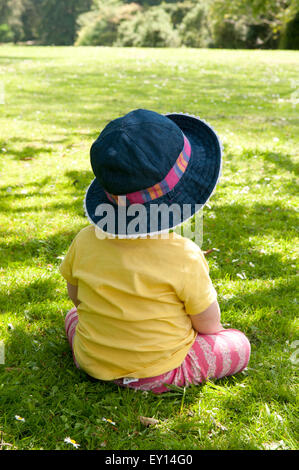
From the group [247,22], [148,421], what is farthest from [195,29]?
[148,421]

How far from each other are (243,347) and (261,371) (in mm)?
211

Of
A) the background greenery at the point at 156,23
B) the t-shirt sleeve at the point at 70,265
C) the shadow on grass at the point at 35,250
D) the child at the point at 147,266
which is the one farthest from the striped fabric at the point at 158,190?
the background greenery at the point at 156,23

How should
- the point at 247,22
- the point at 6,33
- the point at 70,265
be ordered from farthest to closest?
the point at 6,33 < the point at 247,22 < the point at 70,265

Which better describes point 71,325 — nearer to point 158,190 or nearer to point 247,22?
point 158,190

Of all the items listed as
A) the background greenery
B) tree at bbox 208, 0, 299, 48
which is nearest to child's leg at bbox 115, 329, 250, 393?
the background greenery

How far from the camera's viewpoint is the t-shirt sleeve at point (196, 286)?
1.94m

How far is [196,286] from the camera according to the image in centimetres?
196

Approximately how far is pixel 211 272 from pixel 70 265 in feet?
4.71

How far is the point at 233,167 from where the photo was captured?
560 centimetres

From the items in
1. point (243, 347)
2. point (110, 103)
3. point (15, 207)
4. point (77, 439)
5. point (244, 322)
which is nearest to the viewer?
point (77, 439)

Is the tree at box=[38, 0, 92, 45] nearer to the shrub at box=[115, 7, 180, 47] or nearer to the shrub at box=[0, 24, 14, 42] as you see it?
the shrub at box=[0, 24, 14, 42]

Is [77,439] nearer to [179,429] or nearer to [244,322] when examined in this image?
[179,429]

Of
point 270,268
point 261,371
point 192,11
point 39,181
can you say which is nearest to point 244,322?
point 261,371

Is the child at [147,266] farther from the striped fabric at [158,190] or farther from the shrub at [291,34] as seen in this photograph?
the shrub at [291,34]
